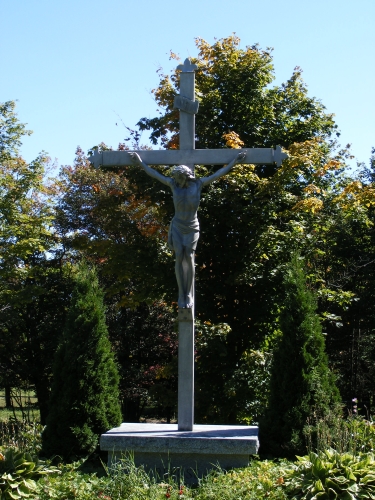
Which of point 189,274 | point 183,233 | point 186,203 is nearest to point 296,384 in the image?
point 189,274

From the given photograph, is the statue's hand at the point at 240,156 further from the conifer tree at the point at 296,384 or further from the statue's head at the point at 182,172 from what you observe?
the conifer tree at the point at 296,384

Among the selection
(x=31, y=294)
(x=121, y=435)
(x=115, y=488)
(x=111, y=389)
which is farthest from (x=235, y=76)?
(x=115, y=488)

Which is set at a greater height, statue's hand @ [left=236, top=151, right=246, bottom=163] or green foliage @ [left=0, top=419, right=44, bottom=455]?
statue's hand @ [left=236, top=151, right=246, bottom=163]

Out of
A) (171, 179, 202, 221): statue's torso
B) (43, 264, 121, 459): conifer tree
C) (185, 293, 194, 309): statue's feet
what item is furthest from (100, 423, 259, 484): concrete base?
(171, 179, 202, 221): statue's torso

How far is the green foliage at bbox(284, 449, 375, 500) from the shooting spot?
516cm

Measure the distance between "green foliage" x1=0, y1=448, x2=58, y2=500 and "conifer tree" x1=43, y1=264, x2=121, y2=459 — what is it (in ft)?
5.52

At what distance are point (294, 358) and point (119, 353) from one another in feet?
31.2

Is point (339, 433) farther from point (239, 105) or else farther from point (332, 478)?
point (239, 105)

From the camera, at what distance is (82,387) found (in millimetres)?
8352

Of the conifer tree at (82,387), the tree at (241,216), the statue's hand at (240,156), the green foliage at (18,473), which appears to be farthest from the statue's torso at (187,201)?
the tree at (241,216)

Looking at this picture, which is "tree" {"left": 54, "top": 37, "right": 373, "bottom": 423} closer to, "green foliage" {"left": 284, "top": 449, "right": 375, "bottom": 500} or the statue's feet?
the statue's feet

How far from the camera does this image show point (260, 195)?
12.3m

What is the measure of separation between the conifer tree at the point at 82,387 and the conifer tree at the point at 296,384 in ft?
6.82

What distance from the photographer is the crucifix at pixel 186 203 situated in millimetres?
6852
